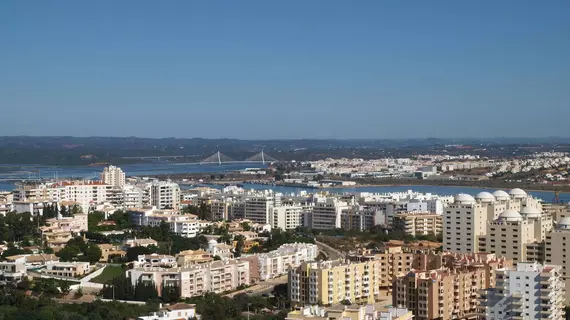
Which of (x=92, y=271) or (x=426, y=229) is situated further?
(x=426, y=229)

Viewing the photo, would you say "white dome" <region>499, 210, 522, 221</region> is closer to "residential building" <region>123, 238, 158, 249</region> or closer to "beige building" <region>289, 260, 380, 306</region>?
"beige building" <region>289, 260, 380, 306</region>

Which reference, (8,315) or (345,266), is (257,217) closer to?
(345,266)

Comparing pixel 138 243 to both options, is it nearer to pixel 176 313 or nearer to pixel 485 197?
pixel 485 197

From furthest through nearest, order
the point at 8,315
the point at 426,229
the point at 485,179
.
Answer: the point at 485,179 → the point at 426,229 → the point at 8,315

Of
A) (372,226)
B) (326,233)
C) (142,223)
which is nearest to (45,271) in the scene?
(142,223)

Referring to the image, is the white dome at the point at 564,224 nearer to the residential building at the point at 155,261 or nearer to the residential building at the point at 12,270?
the residential building at the point at 155,261

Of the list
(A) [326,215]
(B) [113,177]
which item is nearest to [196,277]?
(A) [326,215]

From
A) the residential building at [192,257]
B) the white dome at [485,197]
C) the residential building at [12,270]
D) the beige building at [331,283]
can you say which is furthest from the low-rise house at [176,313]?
the white dome at [485,197]
